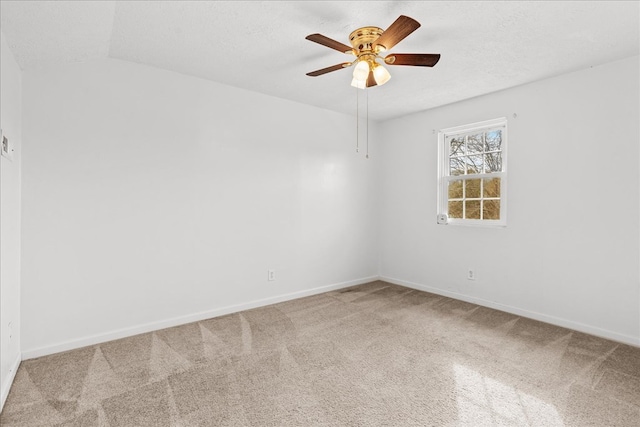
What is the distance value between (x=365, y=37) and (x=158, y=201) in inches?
88.1

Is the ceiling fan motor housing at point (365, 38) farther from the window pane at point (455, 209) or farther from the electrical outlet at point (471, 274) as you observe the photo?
the electrical outlet at point (471, 274)

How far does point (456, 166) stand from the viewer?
4129 mm

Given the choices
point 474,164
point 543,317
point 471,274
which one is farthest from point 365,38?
point 543,317

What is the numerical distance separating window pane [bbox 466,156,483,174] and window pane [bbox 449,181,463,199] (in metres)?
0.20

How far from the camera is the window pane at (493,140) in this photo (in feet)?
12.1

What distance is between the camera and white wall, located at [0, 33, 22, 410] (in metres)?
1.99

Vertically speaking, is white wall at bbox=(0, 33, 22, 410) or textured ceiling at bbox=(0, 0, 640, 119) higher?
textured ceiling at bbox=(0, 0, 640, 119)

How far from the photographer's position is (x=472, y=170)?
13.0ft

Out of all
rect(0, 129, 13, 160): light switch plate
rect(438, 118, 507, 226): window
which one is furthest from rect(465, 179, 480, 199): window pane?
rect(0, 129, 13, 160): light switch plate

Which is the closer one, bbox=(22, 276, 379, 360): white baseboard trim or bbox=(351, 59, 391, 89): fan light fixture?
bbox=(351, 59, 391, 89): fan light fixture

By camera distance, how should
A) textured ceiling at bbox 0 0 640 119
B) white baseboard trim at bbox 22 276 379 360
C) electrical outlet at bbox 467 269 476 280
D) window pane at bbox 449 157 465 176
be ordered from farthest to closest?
window pane at bbox 449 157 465 176 < electrical outlet at bbox 467 269 476 280 < white baseboard trim at bbox 22 276 379 360 < textured ceiling at bbox 0 0 640 119

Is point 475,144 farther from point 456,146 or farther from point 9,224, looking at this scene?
point 9,224

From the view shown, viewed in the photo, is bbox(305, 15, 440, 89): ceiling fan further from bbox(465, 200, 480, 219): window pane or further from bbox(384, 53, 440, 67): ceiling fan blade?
bbox(465, 200, 480, 219): window pane

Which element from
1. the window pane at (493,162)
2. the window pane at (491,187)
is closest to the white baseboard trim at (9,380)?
the window pane at (491,187)
